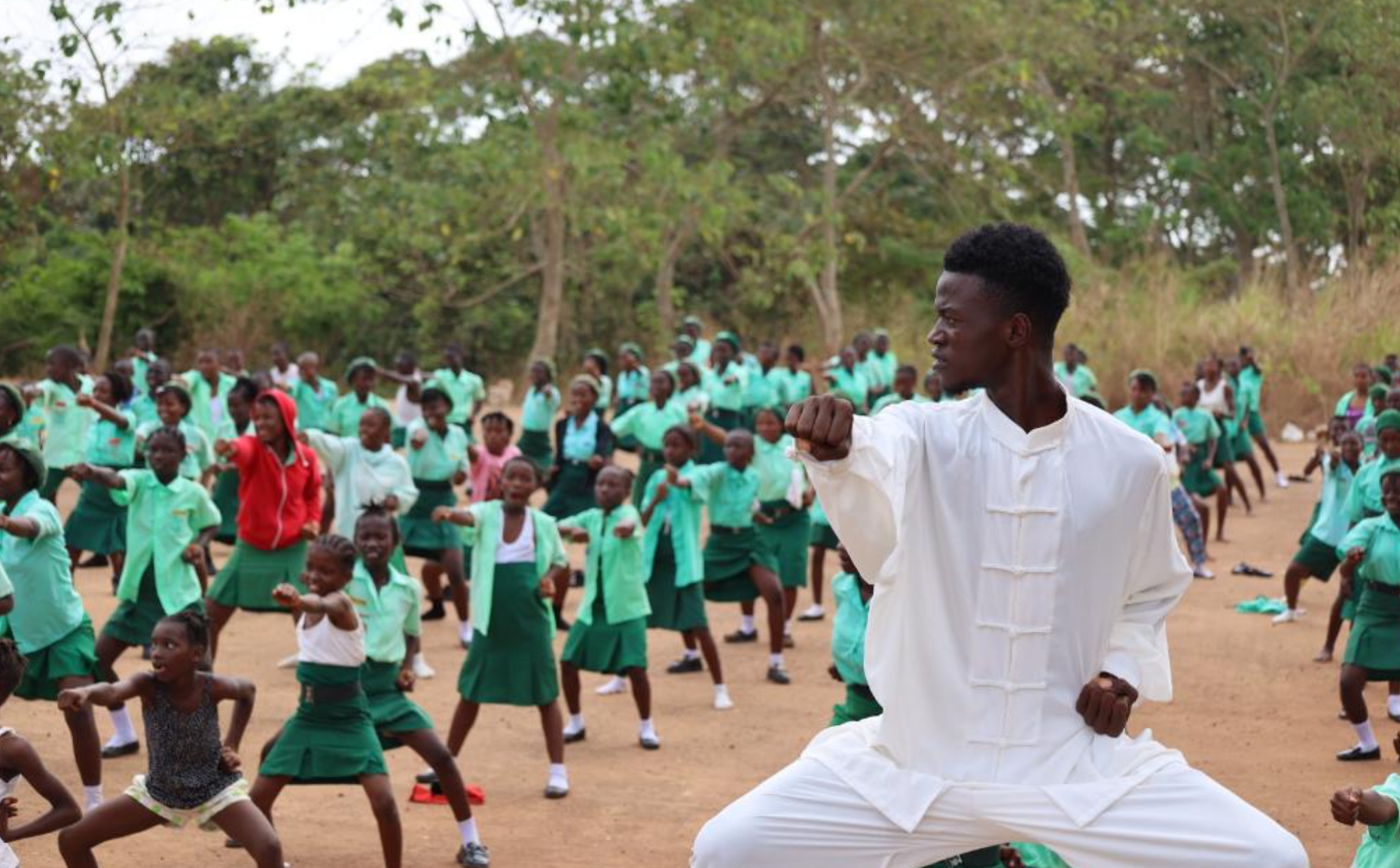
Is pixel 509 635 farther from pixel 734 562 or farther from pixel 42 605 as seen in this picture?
pixel 734 562

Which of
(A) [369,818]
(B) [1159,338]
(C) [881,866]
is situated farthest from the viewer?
(B) [1159,338]

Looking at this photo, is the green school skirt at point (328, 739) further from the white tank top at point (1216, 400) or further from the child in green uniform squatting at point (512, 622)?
the white tank top at point (1216, 400)

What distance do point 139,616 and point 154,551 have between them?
0.98ft

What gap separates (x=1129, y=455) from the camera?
3.89 meters

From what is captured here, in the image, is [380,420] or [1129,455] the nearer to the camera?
[1129,455]

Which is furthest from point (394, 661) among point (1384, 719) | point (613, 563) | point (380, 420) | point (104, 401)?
point (104, 401)

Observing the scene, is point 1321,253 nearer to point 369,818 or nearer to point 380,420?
point 380,420

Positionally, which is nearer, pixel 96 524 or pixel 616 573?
pixel 616 573

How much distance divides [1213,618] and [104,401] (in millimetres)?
7780

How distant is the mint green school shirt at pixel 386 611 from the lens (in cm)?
703

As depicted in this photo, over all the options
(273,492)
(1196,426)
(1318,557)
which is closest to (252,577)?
(273,492)

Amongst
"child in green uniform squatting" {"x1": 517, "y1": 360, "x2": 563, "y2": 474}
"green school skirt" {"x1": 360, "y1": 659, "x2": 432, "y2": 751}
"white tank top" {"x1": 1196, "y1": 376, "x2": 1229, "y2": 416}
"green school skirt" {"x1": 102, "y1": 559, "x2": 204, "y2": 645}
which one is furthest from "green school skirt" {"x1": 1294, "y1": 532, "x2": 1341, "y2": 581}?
"child in green uniform squatting" {"x1": 517, "y1": 360, "x2": 563, "y2": 474}

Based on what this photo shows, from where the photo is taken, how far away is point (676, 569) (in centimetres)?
994

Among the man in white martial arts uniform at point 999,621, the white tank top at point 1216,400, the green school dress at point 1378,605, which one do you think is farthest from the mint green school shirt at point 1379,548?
the white tank top at point 1216,400
